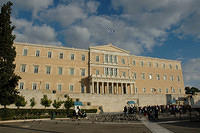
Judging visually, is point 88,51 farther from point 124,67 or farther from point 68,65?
A: point 124,67

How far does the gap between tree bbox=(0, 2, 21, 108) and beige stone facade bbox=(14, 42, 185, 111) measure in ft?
50.9

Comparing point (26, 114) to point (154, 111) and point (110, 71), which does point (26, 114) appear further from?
point (110, 71)

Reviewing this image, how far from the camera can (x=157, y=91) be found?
59531 mm

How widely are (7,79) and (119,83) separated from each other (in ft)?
112

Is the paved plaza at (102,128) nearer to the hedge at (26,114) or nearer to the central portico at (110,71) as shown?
the hedge at (26,114)

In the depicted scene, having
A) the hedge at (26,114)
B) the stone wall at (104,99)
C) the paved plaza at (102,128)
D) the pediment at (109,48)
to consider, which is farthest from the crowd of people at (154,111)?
the pediment at (109,48)

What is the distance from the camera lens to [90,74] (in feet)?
162

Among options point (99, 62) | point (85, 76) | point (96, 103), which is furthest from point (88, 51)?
point (96, 103)

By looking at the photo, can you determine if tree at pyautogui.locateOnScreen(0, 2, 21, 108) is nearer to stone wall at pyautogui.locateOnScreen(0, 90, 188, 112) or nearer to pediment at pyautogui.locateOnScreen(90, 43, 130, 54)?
stone wall at pyautogui.locateOnScreen(0, 90, 188, 112)

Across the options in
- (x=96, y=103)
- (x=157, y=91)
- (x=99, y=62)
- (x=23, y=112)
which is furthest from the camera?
(x=157, y=91)

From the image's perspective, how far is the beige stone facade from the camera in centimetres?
4394

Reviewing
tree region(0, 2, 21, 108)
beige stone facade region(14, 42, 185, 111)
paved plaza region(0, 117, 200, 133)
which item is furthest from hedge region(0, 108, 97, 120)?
beige stone facade region(14, 42, 185, 111)

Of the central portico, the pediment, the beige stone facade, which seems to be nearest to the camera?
the beige stone facade

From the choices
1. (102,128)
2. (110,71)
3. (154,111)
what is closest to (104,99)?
(110,71)
